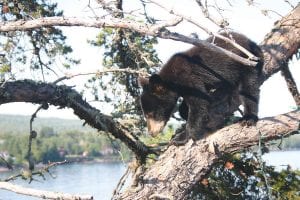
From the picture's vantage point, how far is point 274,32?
6.60 m

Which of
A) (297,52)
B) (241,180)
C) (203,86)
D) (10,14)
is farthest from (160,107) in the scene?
(10,14)

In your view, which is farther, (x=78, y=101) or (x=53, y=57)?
(x=53, y=57)

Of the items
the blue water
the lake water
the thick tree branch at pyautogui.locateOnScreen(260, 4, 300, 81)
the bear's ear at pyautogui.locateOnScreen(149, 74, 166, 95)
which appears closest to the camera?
the thick tree branch at pyautogui.locateOnScreen(260, 4, 300, 81)

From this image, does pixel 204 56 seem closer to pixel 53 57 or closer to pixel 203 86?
pixel 203 86

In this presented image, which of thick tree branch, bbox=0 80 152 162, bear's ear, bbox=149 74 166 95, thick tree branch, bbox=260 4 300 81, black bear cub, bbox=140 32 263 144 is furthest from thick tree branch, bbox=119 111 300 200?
bear's ear, bbox=149 74 166 95

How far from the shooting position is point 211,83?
6410mm

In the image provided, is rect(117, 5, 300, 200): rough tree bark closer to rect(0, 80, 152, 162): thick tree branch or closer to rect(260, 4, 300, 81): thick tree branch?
rect(0, 80, 152, 162): thick tree branch

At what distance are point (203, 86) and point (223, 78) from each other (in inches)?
11.7

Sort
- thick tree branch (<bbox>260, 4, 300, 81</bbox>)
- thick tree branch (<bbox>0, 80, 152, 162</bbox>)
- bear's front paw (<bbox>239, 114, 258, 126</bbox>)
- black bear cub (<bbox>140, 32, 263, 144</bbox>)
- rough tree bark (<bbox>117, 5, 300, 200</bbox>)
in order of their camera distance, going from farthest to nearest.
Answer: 1. thick tree branch (<bbox>260, 4, 300, 81</bbox>)
2. black bear cub (<bbox>140, 32, 263, 144</bbox>)
3. bear's front paw (<bbox>239, 114, 258, 126</bbox>)
4. rough tree bark (<bbox>117, 5, 300, 200</bbox>)
5. thick tree branch (<bbox>0, 80, 152, 162</bbox>)

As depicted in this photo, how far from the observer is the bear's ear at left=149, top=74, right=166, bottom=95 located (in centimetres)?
685

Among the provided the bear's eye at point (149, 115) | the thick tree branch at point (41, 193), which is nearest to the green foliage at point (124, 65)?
the bear's eye at point (149, 115)

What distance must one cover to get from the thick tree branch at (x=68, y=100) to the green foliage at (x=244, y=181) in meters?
1.19

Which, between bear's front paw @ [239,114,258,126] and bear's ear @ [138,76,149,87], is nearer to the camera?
bear's front paw @ [239,114,258,126]

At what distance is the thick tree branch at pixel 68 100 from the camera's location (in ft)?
16.1
